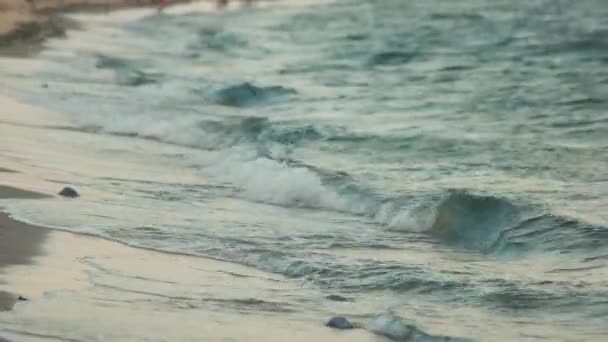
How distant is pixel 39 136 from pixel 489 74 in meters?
9.86

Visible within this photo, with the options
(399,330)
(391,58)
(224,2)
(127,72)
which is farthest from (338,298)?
(224,2)

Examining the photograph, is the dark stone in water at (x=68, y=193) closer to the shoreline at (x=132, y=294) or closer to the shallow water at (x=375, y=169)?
the shallow water at (x=375, y=169)

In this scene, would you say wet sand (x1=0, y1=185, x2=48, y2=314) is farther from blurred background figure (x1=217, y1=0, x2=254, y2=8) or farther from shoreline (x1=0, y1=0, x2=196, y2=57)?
blurred background figure (x1=217, y1=0, x2=254, y2=8)

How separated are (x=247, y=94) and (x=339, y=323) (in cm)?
1243

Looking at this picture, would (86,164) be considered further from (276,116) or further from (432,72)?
(432,72)

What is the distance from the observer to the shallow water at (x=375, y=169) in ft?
25.1

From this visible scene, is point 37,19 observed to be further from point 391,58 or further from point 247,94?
point 247,94

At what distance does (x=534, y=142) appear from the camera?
13.4m

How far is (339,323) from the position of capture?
6688 mm

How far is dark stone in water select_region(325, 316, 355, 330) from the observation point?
6.67 m

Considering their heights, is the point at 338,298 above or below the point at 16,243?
Result: below

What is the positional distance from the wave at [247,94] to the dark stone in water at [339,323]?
38.4 feet

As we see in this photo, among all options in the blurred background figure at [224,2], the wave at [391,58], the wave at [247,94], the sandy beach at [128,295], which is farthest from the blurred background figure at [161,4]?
the sandy beach at [128,295]

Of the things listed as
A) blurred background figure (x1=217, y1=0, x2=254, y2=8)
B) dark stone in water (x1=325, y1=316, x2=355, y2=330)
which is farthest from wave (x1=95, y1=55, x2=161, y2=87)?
blurred background figure (x1=217, y1=0, x2=254, y2=8)
